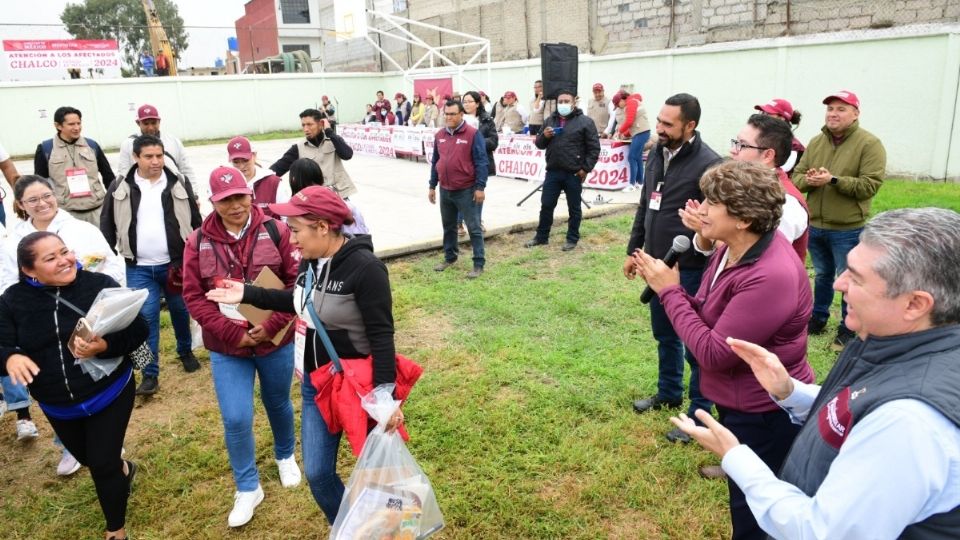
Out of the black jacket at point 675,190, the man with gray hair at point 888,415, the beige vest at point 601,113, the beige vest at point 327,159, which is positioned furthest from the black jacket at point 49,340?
the beige vest at point 601,113

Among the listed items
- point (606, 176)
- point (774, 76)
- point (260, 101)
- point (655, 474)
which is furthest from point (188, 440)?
point (260, 101)

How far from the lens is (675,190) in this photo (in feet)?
13.1

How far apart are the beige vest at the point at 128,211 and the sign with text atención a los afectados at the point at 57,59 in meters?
27.1

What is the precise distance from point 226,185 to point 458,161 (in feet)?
14.1

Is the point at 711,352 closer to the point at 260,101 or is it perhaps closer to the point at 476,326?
the point at 476,326

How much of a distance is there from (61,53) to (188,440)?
29.9 meters

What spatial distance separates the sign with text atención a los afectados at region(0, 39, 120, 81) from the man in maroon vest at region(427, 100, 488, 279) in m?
25.8

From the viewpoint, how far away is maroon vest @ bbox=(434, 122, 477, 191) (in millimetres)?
7344

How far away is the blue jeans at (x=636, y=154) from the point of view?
478 inches

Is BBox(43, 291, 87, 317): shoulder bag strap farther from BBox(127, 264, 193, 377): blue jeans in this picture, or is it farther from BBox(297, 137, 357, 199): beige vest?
BBox(297, 137, 357, 199): beige vest

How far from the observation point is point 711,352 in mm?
2365

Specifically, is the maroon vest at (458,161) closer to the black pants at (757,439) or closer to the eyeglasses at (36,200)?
the eyeglasses at (36,200)

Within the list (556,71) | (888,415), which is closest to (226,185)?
(888,415)

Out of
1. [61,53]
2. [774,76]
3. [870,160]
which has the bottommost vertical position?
[870,160]
